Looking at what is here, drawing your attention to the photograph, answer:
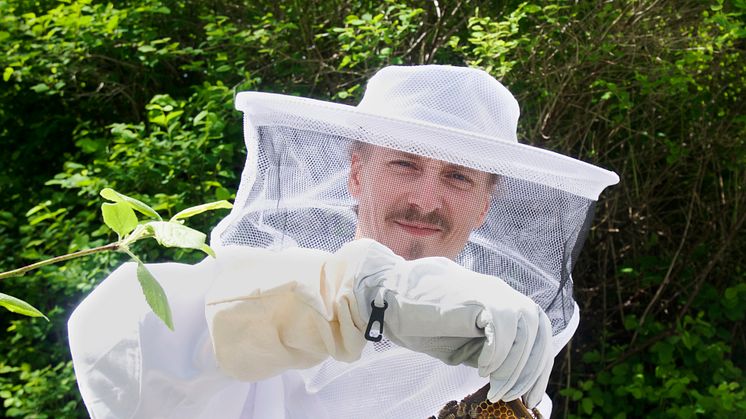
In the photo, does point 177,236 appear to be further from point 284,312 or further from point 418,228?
point 418,228

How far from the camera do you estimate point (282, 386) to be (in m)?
1.68

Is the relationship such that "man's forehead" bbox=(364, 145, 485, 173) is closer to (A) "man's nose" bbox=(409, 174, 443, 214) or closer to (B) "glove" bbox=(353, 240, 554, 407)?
(A) "man's nose" bbox=(409, 174, 443, 214)

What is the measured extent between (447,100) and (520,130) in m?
2.33

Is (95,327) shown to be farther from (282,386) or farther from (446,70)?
(446,70)

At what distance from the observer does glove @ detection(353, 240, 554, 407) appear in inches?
49.9

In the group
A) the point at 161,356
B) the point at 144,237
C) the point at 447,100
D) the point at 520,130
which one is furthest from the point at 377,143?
the point at 520,130

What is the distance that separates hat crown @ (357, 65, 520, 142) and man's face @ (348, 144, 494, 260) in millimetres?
80

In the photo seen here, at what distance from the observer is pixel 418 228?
1.64 meters

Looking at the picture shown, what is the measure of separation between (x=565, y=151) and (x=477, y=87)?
2455 millimetres

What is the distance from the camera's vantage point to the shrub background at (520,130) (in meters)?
3.79

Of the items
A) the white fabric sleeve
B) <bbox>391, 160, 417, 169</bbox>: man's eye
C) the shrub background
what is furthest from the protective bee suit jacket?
the shrub background

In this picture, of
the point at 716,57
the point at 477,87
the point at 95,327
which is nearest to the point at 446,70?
the point at 477,87

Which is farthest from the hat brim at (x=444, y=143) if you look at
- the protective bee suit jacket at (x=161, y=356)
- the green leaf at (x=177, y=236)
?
the green leaf at (x=177, y=236)

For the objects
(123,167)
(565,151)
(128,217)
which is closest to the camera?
(128,217)
